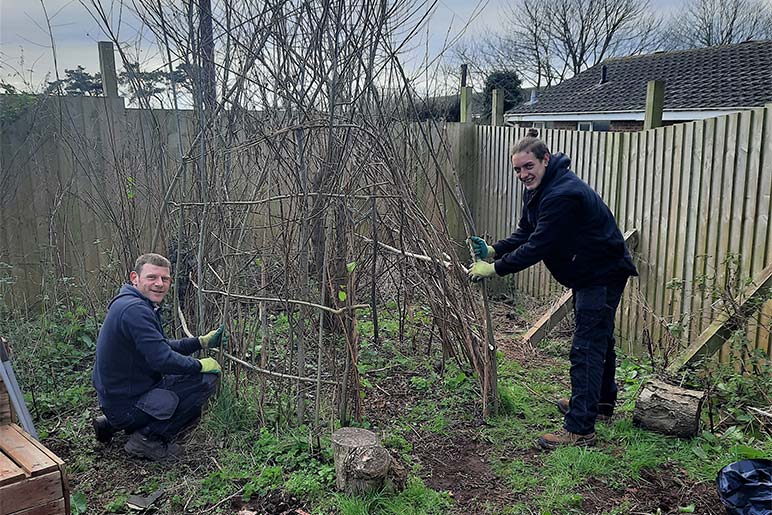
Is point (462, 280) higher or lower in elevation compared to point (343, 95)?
lower

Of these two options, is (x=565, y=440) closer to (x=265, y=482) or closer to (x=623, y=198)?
(x=265, y=482)

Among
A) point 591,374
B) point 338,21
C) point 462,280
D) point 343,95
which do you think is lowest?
point 591,374

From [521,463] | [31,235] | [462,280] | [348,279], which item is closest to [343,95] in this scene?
[348,279]

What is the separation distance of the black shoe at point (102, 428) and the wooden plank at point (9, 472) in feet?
3.11

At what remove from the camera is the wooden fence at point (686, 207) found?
4.07 meters

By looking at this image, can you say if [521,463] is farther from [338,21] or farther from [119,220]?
[119,220]

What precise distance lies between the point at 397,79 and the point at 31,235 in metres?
4.01

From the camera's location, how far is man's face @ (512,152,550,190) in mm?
3652

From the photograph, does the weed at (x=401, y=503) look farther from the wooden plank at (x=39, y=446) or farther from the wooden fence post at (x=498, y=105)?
the wooden fence post at (x=498, y=105)

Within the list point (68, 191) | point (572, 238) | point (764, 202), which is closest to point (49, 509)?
point (572, 238)

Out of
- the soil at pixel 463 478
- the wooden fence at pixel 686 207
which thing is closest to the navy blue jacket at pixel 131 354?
the soil at pixel 463 478

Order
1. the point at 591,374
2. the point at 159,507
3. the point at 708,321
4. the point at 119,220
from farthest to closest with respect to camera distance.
Result: the point at 119,220 → the point at 708,321 → the point at 591,374 → the point at 159,507

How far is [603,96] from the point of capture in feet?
56.0

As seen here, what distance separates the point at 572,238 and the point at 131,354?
2723 millimetres
